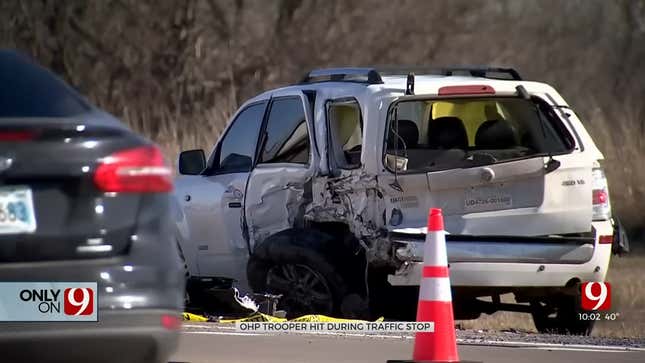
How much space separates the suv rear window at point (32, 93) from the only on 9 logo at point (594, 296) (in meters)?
5.05

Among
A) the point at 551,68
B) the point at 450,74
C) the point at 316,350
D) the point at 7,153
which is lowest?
the point at 316,350

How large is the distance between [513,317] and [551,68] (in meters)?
19.0

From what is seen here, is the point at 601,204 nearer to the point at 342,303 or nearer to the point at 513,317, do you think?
the point at 342,303

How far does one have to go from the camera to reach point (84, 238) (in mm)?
5812

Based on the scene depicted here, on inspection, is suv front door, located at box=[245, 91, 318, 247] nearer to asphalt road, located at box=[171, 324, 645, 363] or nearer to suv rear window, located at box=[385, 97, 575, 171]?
suv rear window, located at box=[385, 97, 575, 171]

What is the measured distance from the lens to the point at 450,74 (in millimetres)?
11594

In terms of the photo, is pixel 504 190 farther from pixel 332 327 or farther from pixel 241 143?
pixel 241 143

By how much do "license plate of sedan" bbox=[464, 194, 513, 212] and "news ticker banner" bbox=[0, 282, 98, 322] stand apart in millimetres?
4780

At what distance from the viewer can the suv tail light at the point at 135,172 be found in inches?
234

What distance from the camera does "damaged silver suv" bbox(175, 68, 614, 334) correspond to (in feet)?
33.6

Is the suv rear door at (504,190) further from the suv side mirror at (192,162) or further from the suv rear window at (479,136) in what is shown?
the suv side mirror at (192,162)

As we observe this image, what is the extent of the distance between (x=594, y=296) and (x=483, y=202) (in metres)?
1.17

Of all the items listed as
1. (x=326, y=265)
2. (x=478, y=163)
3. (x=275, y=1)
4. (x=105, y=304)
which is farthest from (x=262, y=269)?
(x=275, y=1)

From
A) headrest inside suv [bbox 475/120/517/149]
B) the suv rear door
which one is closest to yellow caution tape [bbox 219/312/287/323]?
the suv rear door
